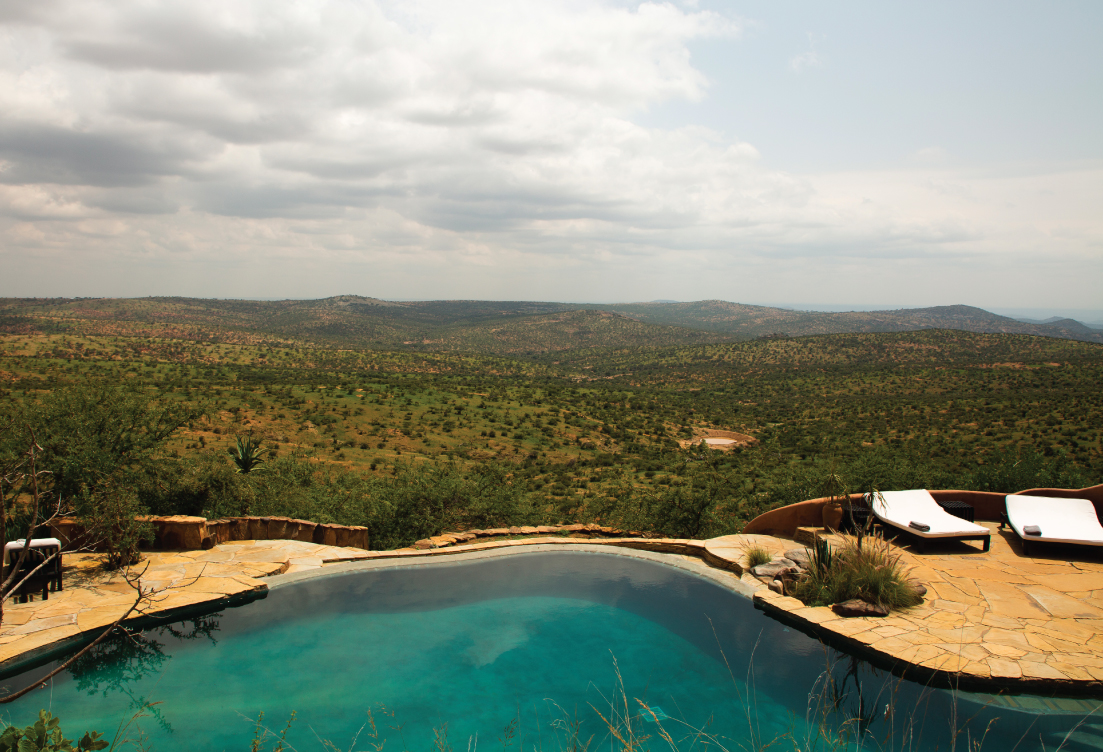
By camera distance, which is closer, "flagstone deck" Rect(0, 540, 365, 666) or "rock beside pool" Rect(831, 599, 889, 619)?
"flagstone deck" Rect(0, 540, 365, 666)

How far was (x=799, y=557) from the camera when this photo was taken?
895cm

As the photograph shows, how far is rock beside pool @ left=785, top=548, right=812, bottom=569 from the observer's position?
8.64m

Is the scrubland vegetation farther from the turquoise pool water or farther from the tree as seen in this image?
the turquoise pool water

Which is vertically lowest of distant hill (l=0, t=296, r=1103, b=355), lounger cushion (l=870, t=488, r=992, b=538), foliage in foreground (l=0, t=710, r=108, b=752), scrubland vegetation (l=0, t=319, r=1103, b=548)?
scrubland vegetation (l=0, t=319, r=1103, b=548)

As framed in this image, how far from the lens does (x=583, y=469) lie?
25062 mm

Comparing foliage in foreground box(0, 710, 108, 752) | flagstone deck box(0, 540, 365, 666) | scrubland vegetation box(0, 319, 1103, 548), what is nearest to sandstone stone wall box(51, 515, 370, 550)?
flagstone deck box(0, 540, 365, 666)

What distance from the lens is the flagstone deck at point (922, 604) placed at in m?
6.18

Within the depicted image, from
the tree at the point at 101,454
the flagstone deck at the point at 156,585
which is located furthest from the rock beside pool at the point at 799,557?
the tree at the point at 101,454

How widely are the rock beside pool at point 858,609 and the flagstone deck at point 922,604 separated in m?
0.11

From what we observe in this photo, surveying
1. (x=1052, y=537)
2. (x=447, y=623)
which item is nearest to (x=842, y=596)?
(x=1052, y=537)

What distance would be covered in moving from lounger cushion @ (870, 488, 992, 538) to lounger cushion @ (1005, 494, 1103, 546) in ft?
1.74

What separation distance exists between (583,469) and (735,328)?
543 ft

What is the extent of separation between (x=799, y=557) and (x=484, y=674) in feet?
16.4

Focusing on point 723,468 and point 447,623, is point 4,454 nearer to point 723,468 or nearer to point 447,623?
point 447,623
